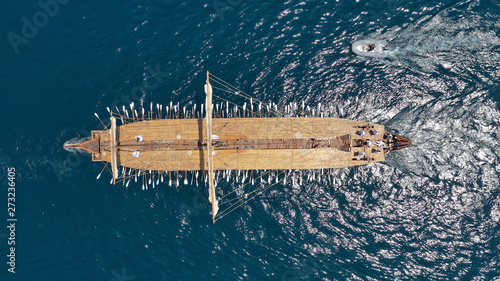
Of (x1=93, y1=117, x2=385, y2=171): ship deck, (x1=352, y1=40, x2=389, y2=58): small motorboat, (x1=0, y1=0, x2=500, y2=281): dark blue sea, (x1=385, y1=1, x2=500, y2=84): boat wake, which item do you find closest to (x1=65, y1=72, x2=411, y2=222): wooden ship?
(x1=93, y1=117, x2=385, y2=171): ship deck

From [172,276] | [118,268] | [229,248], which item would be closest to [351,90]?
[229,248]

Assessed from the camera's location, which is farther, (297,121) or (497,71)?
(497,71)

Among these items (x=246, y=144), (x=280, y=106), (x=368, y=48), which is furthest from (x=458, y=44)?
(x=246, y=144)

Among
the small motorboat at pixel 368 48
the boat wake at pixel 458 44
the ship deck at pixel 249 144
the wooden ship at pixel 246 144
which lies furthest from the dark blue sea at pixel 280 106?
the ship deck at pixel 249 144

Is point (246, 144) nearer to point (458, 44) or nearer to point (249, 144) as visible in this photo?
point (249, 144)

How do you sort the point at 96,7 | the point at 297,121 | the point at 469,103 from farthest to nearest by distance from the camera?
1. the point at 96,7
2. the point at 469,103
3. the point at 297,121

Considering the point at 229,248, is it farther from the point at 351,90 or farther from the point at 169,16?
the point at 169,16

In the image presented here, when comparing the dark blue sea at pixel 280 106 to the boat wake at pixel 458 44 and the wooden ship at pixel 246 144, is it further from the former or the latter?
the wooden ship at pixel 246 144

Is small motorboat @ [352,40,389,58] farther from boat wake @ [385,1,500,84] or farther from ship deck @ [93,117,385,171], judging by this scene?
ship deck @ [93,117,385,171]

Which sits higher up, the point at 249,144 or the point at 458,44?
the point at 458,44
